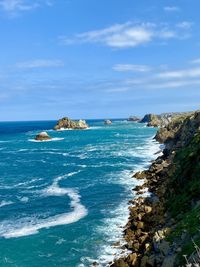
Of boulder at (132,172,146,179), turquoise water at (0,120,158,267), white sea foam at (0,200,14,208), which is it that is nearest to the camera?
turquoise water at (0,120,158,267)

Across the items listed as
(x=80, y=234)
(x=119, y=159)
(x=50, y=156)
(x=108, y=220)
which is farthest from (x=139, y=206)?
(x=50, y=156)

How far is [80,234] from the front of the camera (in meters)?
48.8

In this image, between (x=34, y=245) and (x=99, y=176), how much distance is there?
38.4 meters

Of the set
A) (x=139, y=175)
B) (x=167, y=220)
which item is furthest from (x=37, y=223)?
(x=139, y=175)

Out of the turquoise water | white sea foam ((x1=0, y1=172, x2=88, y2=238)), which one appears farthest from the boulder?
white sea foam ((x1=0, y1=172, x2=88, y2=238))

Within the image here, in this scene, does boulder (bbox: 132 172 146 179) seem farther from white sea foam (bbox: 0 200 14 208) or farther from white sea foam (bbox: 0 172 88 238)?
white sea foam (bbox: 0 200 14 208)

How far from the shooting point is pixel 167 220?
150ft

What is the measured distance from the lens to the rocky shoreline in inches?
1293

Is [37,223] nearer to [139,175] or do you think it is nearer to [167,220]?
[167,220]

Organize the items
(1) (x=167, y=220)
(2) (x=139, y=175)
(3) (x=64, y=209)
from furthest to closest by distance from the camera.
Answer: (2) (x=139, y=175), (3) (x=64, y=209), (1) (x=167, y=220)

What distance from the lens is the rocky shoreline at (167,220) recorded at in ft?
108

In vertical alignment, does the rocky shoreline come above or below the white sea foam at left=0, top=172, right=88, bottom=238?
above

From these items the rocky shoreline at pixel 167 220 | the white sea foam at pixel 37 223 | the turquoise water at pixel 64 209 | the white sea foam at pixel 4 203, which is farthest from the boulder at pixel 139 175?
the white sea foam at pixel 4 203

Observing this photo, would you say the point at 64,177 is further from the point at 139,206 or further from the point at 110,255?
the point at 110,255
